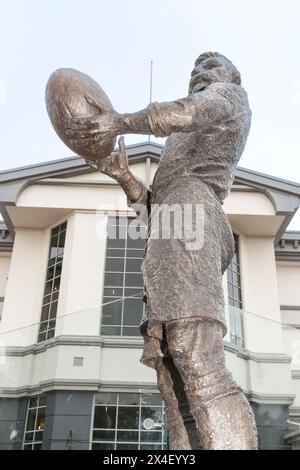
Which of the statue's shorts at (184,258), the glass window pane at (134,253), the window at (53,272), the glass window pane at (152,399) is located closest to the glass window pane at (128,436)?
the glass window pane at (152,399)

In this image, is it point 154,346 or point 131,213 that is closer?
point 154,346

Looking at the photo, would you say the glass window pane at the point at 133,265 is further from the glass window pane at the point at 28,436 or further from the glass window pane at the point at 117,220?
the glass window pane at the point at 28,436

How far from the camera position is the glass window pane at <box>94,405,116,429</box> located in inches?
283

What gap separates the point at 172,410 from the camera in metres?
2.07

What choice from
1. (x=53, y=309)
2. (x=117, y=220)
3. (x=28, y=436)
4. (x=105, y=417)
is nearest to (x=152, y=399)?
(x=105, y=417)

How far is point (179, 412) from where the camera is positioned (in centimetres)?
205

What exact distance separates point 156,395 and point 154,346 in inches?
182

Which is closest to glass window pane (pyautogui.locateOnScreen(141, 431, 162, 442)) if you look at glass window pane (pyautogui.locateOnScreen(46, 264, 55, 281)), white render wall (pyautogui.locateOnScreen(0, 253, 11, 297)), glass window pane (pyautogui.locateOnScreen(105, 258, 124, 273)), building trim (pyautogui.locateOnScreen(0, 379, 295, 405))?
building trim (pyautogui.locateOnScreen(0, 379, 295, 405))

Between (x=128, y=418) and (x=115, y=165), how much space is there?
5.71 metres

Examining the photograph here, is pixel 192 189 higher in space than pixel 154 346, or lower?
higher

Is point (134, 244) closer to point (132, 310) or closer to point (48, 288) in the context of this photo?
point (48, 288)

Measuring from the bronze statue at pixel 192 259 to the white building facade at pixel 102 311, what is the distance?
2886 mm

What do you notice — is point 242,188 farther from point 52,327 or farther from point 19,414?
point 19,414
